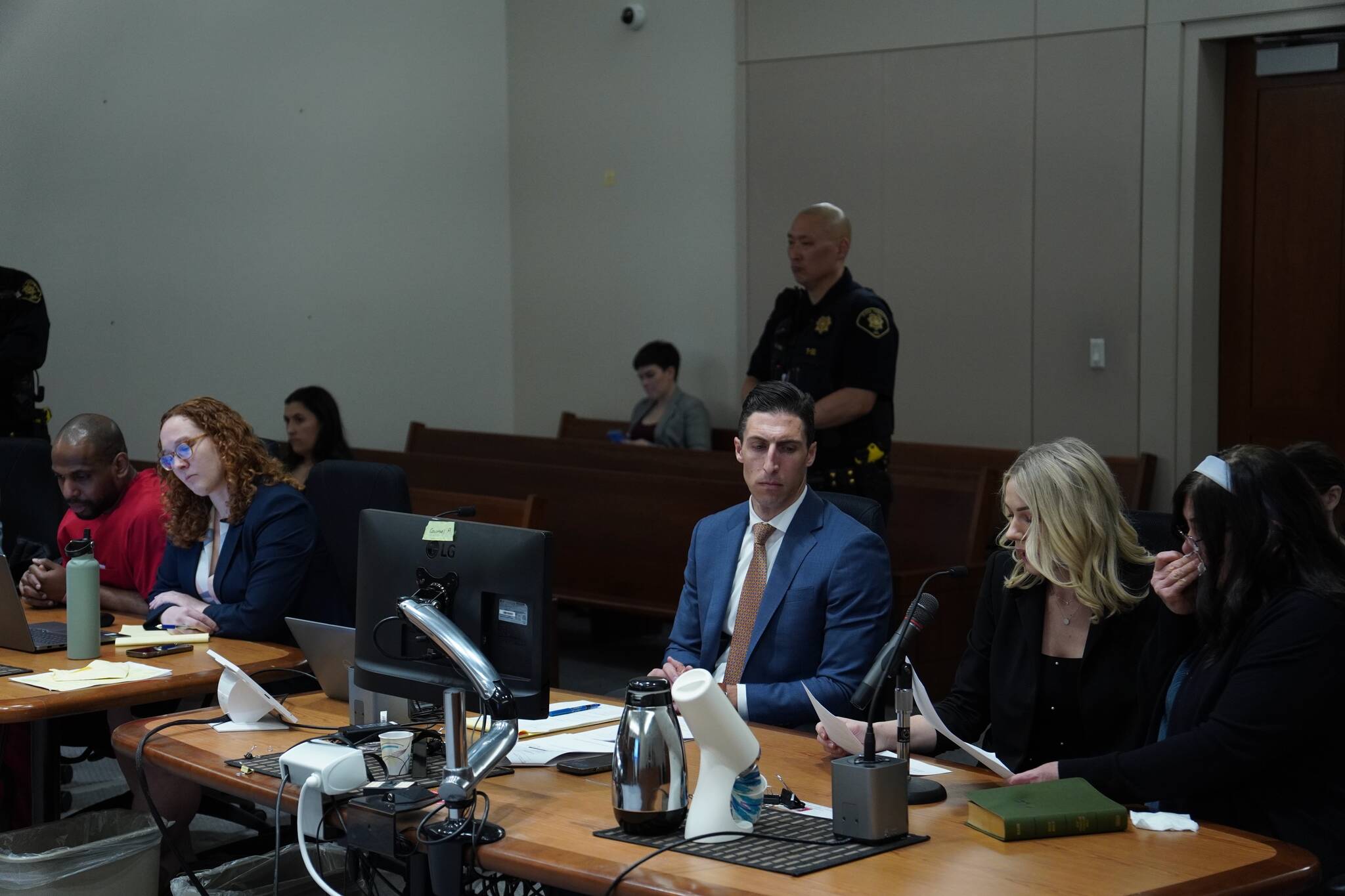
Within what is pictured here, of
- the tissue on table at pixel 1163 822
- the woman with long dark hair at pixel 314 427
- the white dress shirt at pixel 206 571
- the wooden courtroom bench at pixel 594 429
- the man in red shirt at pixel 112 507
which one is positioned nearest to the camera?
the tissue on table at pixel 1163 822

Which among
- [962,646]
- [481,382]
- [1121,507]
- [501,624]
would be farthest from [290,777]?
[481,382]

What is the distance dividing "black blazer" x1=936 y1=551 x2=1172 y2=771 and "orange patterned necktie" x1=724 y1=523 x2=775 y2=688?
1.33 ft

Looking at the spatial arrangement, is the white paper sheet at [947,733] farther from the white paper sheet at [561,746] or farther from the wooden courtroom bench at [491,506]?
the wooden courtroom bench at [491,506]

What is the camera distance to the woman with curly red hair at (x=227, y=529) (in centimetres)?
333

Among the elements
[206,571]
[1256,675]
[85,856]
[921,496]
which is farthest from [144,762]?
[921,496]

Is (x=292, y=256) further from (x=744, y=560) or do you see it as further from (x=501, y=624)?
(x=501, y=624)

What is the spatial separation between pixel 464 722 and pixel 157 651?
53.4 inches

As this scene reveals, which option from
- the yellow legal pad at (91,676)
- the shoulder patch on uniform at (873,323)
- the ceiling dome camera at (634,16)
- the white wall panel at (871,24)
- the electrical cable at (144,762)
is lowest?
the electrical cable at (144,762)

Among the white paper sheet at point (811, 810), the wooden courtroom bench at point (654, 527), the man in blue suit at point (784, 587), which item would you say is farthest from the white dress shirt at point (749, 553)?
the wooden courtroom bench at point (654, 527)

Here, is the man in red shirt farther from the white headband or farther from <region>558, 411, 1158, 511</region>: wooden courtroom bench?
<region>558, 411, 1158, 511</region>: wooden courtroom bench

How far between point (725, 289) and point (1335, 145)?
2.98 m

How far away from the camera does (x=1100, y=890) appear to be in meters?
1.74

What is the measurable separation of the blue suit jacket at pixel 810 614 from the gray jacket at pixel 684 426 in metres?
4.31

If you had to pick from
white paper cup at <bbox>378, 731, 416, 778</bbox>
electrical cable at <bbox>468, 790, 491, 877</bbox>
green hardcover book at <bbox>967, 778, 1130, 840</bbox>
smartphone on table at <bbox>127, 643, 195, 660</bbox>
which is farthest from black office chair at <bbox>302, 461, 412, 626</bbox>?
green hardcover book at <bbox>967, 778, 1130, 840</bbox>
